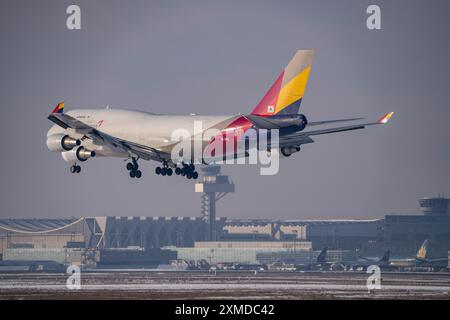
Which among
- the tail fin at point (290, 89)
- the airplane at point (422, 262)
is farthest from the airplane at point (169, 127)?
the airplane at point (422, 262)

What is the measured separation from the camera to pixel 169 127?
362 feet

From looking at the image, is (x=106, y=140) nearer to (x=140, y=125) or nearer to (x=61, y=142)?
(x=140, y=125)

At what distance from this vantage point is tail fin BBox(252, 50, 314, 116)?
336 feet

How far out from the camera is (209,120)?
10719 centimetres

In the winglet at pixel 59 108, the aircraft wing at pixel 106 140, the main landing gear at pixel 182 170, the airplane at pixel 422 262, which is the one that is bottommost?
the airplane at pixel 422 262

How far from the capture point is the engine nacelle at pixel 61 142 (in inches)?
4376

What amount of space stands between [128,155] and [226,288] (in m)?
16.9

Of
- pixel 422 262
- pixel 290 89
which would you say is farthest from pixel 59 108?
pixel 422 262

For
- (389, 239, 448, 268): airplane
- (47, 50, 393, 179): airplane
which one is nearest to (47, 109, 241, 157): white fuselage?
(47, 50, 393, 179): airplane

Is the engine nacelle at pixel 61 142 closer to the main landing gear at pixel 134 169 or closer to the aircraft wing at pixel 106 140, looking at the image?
the aircraft wing at pixel 106 140

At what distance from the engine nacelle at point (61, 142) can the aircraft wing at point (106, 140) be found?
7.69 feet

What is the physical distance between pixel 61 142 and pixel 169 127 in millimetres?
10934
